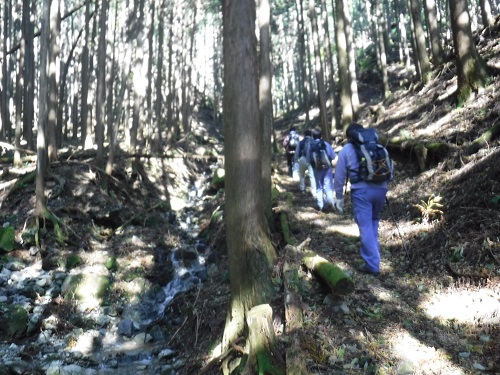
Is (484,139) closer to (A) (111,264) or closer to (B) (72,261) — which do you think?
(A) (111,264)

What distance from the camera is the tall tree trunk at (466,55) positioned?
31.4 feet

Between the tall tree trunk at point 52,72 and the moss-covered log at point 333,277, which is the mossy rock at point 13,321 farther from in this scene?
the tall tree trunk at point 52,72

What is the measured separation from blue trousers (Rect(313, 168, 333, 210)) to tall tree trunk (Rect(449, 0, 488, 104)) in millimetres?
4013

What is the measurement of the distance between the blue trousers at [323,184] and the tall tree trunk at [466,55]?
4013mm

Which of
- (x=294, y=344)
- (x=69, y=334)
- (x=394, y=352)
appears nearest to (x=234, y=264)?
(x=294, y=344)

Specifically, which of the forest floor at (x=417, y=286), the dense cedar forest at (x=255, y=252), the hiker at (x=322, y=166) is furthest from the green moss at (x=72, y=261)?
the hiker at (x=322, y=166)

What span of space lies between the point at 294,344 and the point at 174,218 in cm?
1060

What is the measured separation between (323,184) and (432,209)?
3.46 meters

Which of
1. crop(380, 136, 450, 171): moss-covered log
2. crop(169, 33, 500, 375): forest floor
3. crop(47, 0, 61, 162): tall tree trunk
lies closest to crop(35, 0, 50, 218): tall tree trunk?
crop(47, 0, 61, 162): tall tree trunk

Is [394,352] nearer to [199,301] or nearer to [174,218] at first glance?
[199,301]

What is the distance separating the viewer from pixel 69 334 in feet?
23.9

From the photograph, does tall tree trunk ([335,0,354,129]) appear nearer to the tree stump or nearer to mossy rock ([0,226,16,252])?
mossy rock ([0,226,16,252])

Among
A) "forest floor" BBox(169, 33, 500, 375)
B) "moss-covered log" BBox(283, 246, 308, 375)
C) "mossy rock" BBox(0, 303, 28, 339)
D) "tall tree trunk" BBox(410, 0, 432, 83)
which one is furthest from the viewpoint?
"tall tree trunk" BBox(410, 0, 432, 83)

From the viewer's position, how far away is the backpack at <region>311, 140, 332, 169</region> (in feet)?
31.1
